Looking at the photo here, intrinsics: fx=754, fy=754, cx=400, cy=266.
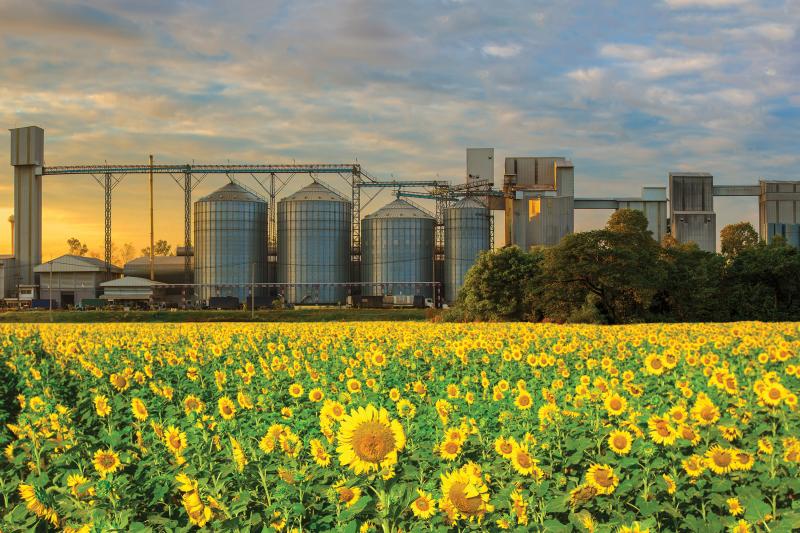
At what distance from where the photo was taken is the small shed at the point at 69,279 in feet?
308

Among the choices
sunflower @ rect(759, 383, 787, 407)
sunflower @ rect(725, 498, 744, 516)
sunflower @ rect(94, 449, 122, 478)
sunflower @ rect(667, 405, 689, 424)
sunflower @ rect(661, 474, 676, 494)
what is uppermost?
sunflower @ rect(759, 383, 787, 407)

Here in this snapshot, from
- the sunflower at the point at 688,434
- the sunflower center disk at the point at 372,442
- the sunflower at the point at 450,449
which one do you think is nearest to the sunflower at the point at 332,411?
the sunflower at the point at 450,449

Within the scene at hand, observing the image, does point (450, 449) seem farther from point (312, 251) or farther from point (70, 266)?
point (70, 266)

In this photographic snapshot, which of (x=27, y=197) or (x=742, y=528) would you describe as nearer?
(x=742, y=528)

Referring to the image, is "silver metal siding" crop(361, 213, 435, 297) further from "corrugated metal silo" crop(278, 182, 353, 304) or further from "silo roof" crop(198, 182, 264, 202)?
"silo roof" crop(198, 182, 264, 202)

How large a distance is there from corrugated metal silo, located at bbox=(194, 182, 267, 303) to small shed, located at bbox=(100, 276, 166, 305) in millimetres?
5648

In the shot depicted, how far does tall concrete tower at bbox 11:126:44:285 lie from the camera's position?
3745 inches

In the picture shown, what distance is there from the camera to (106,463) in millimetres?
5332

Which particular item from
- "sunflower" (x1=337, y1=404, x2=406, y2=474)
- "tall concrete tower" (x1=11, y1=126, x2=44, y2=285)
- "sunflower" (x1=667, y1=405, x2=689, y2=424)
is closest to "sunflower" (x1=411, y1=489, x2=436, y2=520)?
"sunflower" (x1=337, y1=404, x2=406, y2=474)

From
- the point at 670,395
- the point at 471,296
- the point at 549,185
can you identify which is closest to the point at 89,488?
the point at 670,395

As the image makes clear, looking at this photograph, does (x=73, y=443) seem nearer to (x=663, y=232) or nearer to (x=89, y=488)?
(x=89, y=488)

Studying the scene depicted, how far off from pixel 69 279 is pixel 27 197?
1165 centimetres

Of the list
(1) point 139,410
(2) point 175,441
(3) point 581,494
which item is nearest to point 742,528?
(3) point 581,494

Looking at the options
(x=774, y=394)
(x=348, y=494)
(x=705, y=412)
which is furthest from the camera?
(x=774, y=394)
